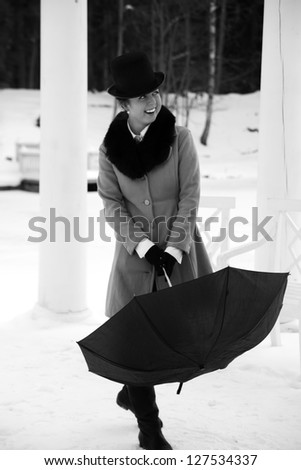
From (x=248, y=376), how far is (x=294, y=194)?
137 centimetres

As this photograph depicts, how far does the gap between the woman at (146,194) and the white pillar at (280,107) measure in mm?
1784

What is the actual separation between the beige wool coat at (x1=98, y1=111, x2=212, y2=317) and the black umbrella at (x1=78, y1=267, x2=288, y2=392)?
326mm

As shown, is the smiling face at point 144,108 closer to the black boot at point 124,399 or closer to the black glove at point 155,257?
the black glove at point 155,257

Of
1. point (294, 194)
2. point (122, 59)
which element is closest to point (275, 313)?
point (122, 59)

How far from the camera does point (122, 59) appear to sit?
Answer: 8.36 feet

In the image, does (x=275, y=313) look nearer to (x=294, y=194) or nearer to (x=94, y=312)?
(x=294, y=194)

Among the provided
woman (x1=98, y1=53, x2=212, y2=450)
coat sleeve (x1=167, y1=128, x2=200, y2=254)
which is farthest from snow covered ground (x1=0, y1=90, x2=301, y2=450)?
coat sleeve (x1=167, y1=128, x2=200, y2=254)

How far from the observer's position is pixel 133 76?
8.27 ft

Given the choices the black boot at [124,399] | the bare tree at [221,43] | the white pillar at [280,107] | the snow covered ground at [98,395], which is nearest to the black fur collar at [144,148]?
the black boot at [124,399]

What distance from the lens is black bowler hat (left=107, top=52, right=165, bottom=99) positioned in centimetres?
252

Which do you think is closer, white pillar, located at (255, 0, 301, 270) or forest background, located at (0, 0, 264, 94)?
white pillar, located at (255, 0, 301, 270)

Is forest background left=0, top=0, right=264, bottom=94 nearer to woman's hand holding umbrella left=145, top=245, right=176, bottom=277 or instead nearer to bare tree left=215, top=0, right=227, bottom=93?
bare tree left=215, top=0, right=227, bottom=93

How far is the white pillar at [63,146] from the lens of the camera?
14.7ft

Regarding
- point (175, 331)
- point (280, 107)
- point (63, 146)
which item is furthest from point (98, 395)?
point (280, 107)
